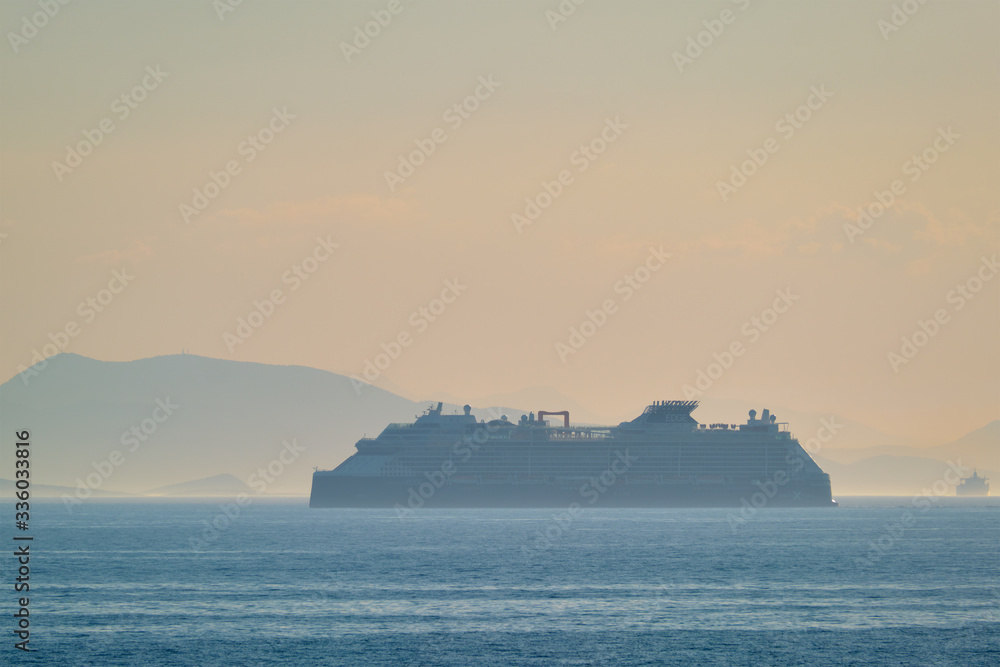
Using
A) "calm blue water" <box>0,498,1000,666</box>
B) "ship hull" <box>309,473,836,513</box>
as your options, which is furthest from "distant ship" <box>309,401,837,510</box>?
"calm blue water" <box>0,498,1000,666</box>

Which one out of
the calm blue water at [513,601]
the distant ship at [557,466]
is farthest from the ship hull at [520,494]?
the calm blue water at [513,601]

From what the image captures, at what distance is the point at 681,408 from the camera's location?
183000mm

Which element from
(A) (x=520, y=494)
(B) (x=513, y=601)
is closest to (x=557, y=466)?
(A) (x=520, y=494)

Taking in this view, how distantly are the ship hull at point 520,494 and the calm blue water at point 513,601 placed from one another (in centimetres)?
5505

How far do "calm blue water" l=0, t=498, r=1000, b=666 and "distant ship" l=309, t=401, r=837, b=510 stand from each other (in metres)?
56.5

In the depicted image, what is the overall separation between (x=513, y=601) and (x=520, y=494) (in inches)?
4146

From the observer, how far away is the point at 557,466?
175375 millimetres

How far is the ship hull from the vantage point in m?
171

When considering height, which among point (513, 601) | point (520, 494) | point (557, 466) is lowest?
point (513, 601)

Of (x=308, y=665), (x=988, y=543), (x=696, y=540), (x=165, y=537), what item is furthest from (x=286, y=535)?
(x=308, y=665)

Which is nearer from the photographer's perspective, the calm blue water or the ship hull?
the calm blue water

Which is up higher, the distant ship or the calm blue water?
the distant ship

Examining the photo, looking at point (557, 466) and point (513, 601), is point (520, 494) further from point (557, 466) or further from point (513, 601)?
point (513, 601)

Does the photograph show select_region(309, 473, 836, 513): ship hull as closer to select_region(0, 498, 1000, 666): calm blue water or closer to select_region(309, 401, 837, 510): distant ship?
select_region(309, 401, 837, 510): distant ship
